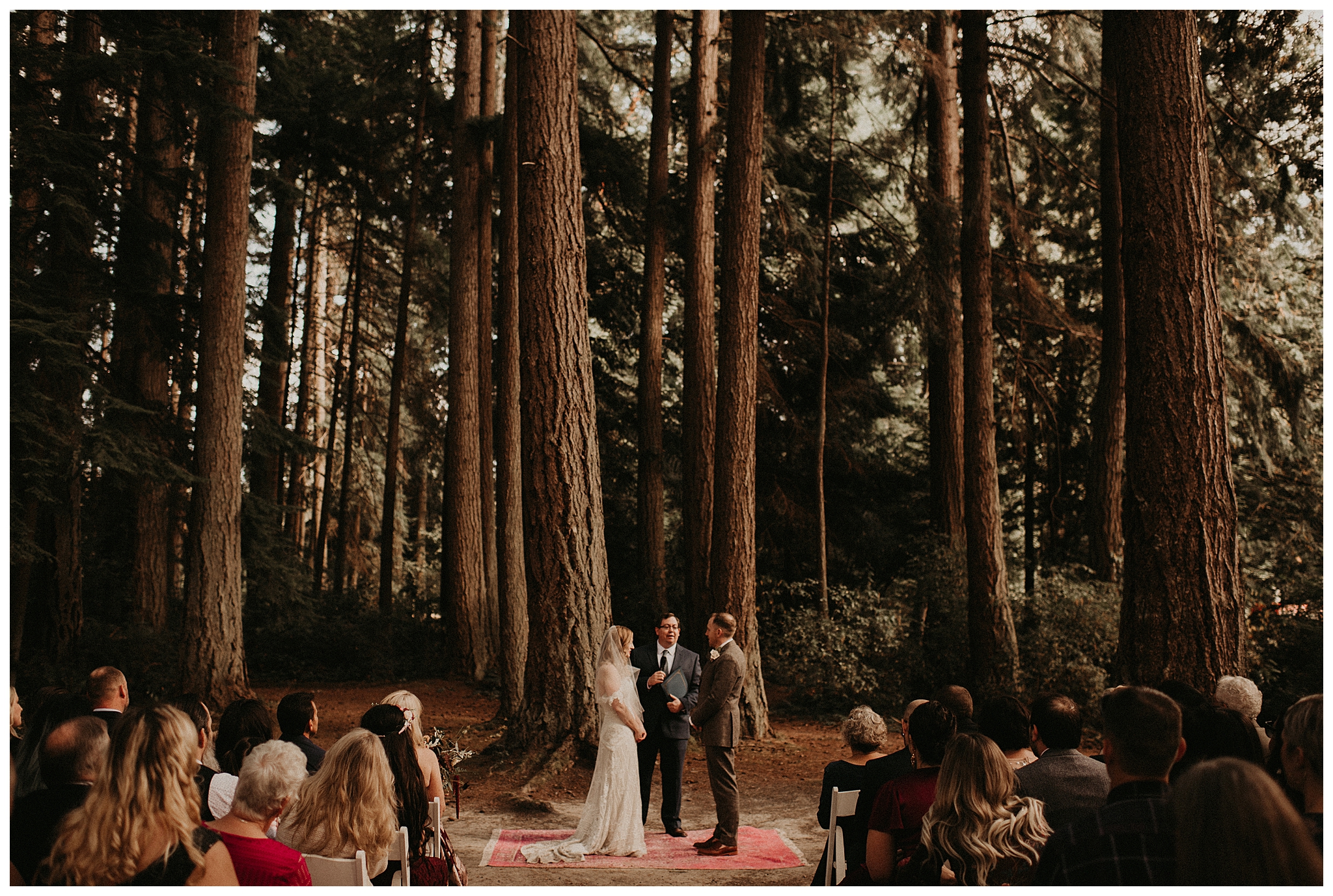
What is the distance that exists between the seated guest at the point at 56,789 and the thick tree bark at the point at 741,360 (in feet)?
30.7

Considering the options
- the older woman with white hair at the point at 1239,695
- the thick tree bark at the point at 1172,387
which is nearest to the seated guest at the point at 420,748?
the older woman with white hair at the point at 1239,695

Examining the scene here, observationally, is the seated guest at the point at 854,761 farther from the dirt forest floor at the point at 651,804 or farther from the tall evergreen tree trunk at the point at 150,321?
the tall evergreen tree trunk at the point at 150,321

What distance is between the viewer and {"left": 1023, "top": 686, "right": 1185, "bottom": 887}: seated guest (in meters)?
2.78

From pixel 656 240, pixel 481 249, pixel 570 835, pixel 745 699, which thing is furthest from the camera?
pixel 481 249

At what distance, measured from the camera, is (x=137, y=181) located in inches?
655

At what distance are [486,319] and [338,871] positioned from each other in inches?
623

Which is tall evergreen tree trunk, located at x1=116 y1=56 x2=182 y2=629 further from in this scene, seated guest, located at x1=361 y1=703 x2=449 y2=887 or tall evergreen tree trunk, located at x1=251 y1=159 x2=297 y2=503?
seated guest, located at x1=361 y1=703 x2=449 y2=887

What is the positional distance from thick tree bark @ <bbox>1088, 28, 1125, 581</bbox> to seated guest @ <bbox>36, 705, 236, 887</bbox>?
13546mm

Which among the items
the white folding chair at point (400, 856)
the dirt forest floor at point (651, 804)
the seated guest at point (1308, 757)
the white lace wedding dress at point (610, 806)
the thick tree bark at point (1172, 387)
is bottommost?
the dirt forest floor at point (651, 804)

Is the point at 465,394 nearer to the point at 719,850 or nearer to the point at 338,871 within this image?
the point at 719,850

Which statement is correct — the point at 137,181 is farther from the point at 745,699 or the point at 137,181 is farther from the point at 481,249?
the point at 745,699

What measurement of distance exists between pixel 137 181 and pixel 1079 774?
59.0 feet

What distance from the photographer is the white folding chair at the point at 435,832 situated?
4.91m

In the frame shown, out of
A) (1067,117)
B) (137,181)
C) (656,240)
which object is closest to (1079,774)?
(656,240)
